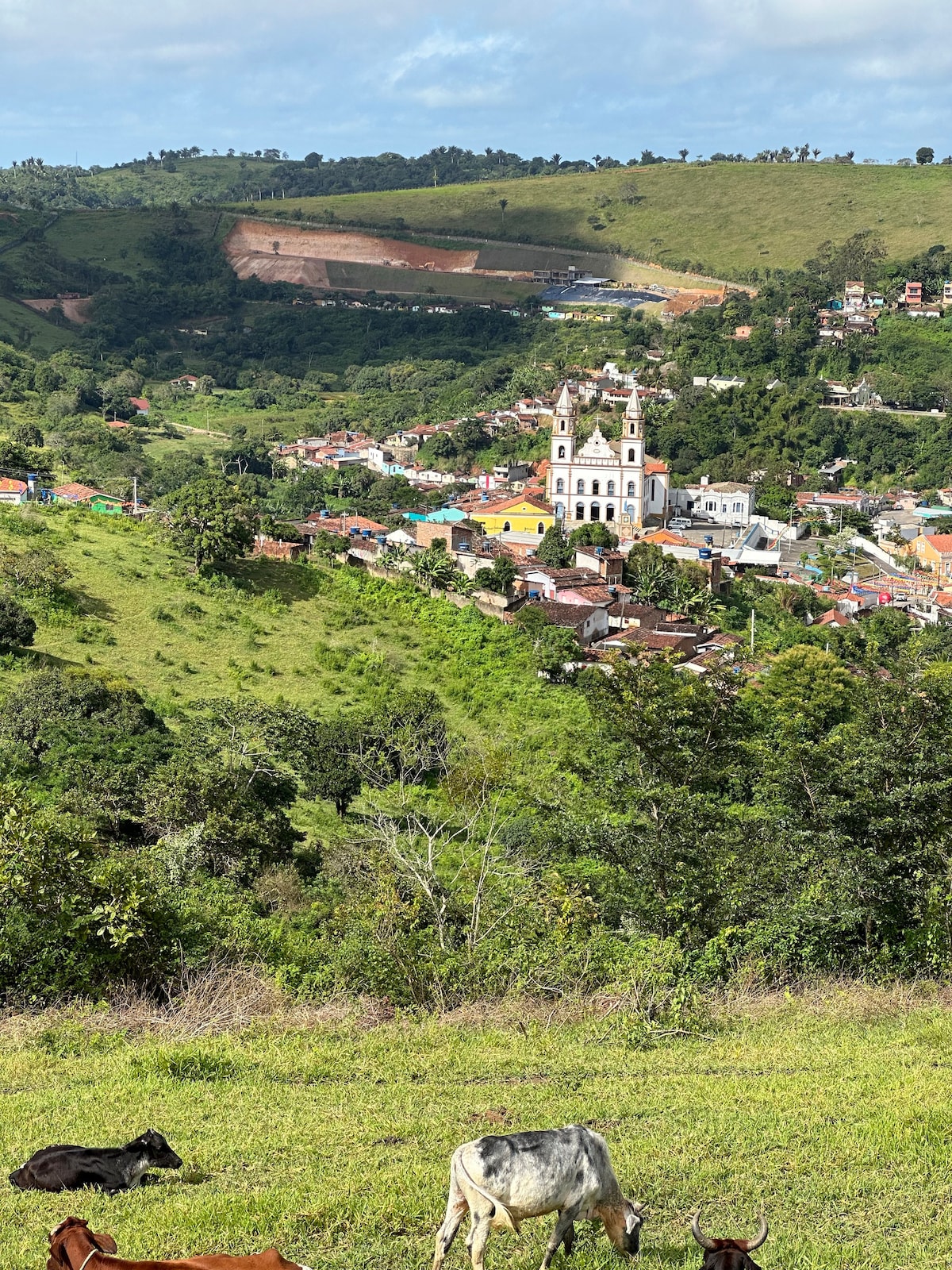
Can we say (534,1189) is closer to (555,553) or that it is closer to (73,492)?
(73,492)

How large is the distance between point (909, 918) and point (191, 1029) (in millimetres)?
5703

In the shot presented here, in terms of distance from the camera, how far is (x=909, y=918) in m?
10.6

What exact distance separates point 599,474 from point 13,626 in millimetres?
29400

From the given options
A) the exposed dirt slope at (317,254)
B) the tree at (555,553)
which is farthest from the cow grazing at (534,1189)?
the exposed dirt slope at (317,254)

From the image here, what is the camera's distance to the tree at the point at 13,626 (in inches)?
928

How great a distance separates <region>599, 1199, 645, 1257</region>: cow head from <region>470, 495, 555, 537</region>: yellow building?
4253 centimetres

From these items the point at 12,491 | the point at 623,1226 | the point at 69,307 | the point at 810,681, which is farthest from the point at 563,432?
the point at 69,307

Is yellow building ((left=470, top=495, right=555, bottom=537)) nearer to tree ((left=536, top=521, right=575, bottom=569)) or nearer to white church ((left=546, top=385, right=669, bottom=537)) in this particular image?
white church ((left=546, top=385, right=669, bottom=537))

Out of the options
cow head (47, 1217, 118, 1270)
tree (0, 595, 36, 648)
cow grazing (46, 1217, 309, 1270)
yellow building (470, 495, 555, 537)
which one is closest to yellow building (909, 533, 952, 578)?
yellow building (470, 495, 555, 537)

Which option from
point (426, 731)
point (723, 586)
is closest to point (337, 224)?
point (723, 586)

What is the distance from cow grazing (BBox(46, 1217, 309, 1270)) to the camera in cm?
418

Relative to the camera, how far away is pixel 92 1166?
215 inches

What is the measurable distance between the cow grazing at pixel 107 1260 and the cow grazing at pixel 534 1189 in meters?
0.71

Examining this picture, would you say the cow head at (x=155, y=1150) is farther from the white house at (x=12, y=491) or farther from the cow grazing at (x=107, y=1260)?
the white house at (x=12, y=491)
